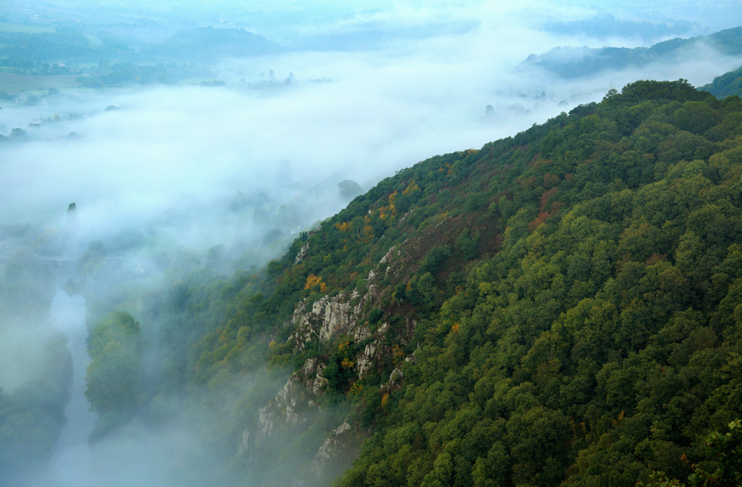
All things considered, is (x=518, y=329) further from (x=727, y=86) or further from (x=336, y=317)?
(x=727, y=86)

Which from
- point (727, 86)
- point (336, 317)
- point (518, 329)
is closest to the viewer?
point (518, 329)

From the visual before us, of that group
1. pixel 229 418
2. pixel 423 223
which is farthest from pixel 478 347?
pixel 229 418

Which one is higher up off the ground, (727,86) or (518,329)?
(727,86)

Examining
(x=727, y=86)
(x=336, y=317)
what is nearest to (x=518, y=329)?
(x=336, y=317)

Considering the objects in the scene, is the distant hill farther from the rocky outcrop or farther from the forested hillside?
the rocky outcrop

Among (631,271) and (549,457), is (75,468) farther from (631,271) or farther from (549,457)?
(631,271)

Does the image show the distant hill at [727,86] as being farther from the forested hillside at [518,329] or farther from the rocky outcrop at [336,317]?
the rocky outcrop at [336,317]

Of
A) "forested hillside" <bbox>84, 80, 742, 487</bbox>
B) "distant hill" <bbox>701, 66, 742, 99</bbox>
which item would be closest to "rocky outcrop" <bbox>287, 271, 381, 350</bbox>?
"forested hillside" <bbox>84, 80, 742, 487</bbox>

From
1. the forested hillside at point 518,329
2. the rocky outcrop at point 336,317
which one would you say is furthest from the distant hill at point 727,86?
the rocky outcrop at point 336,317
